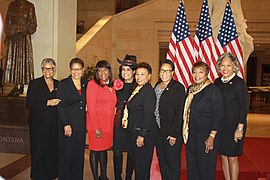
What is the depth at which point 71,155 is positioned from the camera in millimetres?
4254

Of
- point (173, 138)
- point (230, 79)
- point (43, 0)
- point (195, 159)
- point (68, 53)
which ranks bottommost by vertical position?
point (195, 159)

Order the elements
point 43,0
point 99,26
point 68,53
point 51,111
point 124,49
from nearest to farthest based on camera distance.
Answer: point 51,111 → point 43,0 → point 68,53 → point 99,26 → point 124,49

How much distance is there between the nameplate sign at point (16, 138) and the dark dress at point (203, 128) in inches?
121

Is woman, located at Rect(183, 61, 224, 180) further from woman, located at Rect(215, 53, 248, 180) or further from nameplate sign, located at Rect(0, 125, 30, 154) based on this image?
nameplate sign, located at Rect(0, 125, 30, 154)

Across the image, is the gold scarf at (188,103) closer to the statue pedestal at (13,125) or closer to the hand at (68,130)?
the hand at (68,130)

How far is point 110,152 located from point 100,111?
2627 millimetres

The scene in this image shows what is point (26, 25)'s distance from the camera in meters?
6.11

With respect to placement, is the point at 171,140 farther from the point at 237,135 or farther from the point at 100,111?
the point at 100,111

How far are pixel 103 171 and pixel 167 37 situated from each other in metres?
11.6

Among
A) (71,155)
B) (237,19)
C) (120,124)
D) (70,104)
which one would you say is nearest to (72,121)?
(70,104)

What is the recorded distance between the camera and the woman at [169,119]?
384 centimetres

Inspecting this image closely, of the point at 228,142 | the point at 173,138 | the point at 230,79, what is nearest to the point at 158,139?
the point at 173,138

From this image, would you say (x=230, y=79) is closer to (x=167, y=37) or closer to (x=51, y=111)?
(x=51, y=111)

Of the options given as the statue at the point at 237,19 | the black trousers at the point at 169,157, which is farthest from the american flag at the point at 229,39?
the black trousers at the point at 169,157
